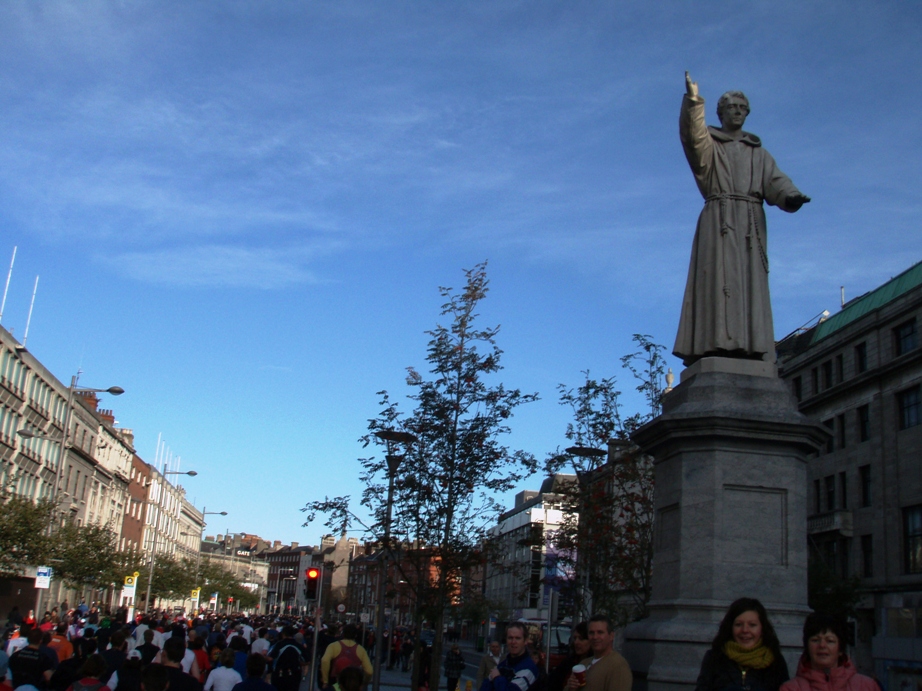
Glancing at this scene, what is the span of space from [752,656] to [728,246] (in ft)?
18.7

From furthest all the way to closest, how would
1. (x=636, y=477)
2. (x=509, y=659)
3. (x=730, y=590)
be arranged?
1. (x=636, y=477)
2. (x=730, y=590)
3. (x=509, y=659)

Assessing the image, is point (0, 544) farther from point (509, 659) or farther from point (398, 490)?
point (509, 659)

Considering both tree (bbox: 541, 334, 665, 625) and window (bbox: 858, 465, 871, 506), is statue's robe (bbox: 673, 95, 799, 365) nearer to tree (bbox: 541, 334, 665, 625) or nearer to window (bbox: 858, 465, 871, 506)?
tree (bbox: 541, 334, 665, 625)

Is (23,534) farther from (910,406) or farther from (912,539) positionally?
(910,406)

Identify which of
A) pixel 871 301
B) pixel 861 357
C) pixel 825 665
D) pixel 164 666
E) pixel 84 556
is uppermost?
pixel 871 301

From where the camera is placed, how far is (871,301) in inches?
1919

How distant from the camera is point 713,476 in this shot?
8.94 metres

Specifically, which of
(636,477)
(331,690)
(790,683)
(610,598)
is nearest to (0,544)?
(610,598)

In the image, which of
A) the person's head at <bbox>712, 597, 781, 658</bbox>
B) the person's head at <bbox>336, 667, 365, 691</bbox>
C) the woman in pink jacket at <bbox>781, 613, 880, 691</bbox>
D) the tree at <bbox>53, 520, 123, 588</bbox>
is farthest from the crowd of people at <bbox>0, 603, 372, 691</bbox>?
the tree at <bbox>53, 520, 123, 588</bbox>

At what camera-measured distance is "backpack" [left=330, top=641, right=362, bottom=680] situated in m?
11.0

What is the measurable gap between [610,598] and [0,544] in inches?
938

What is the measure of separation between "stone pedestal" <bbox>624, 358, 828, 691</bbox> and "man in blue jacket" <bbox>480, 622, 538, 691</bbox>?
1323 millimetres

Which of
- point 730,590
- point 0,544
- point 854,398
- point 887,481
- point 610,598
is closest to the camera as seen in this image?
point 730,590

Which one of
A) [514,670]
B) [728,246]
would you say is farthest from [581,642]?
[728,246]
